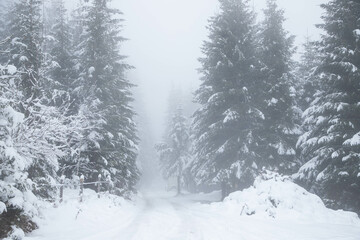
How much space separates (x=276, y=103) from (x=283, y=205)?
9658mm

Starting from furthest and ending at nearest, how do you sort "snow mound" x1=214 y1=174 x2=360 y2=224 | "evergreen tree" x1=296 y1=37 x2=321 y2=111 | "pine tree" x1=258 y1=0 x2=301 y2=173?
"evergreen tree" x1=296 y1=37 x2=321 y2=111, "pine tree" x1=258 y1=0 x2=301 y2=173, "snow mound" x1=214 y1=174 x2=360 y2=224

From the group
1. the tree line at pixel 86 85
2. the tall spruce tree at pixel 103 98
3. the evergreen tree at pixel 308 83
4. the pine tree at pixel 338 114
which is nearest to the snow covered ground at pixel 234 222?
the tree line at pixel 86 85

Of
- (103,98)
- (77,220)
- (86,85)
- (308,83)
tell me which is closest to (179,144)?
(308,83)

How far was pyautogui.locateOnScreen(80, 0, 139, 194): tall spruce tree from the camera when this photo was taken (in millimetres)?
19250

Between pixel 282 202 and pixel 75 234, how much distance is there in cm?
963

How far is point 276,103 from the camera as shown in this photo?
21.4 metres

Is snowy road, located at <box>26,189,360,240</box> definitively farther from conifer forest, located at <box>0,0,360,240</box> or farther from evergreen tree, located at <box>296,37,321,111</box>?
evergreen tree, located at <box>296,37,321,111</box>

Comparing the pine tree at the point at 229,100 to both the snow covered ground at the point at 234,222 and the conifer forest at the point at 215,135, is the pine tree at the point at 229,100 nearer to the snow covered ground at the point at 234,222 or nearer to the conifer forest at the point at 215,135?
the conifer forest at the point at 215,135

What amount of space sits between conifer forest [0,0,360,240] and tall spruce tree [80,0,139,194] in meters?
0.09

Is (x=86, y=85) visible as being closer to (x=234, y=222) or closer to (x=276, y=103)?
(x=276, y=103)

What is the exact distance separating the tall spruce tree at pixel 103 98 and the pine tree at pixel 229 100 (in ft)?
21.2

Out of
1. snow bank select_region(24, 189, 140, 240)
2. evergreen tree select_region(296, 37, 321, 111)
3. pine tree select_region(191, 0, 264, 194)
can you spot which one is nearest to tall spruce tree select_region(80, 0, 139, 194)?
snow bank select_region(24, 189, 140, 240)

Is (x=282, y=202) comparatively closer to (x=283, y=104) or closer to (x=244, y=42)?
(x=283, y=104)

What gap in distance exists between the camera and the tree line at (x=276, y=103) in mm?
16000
